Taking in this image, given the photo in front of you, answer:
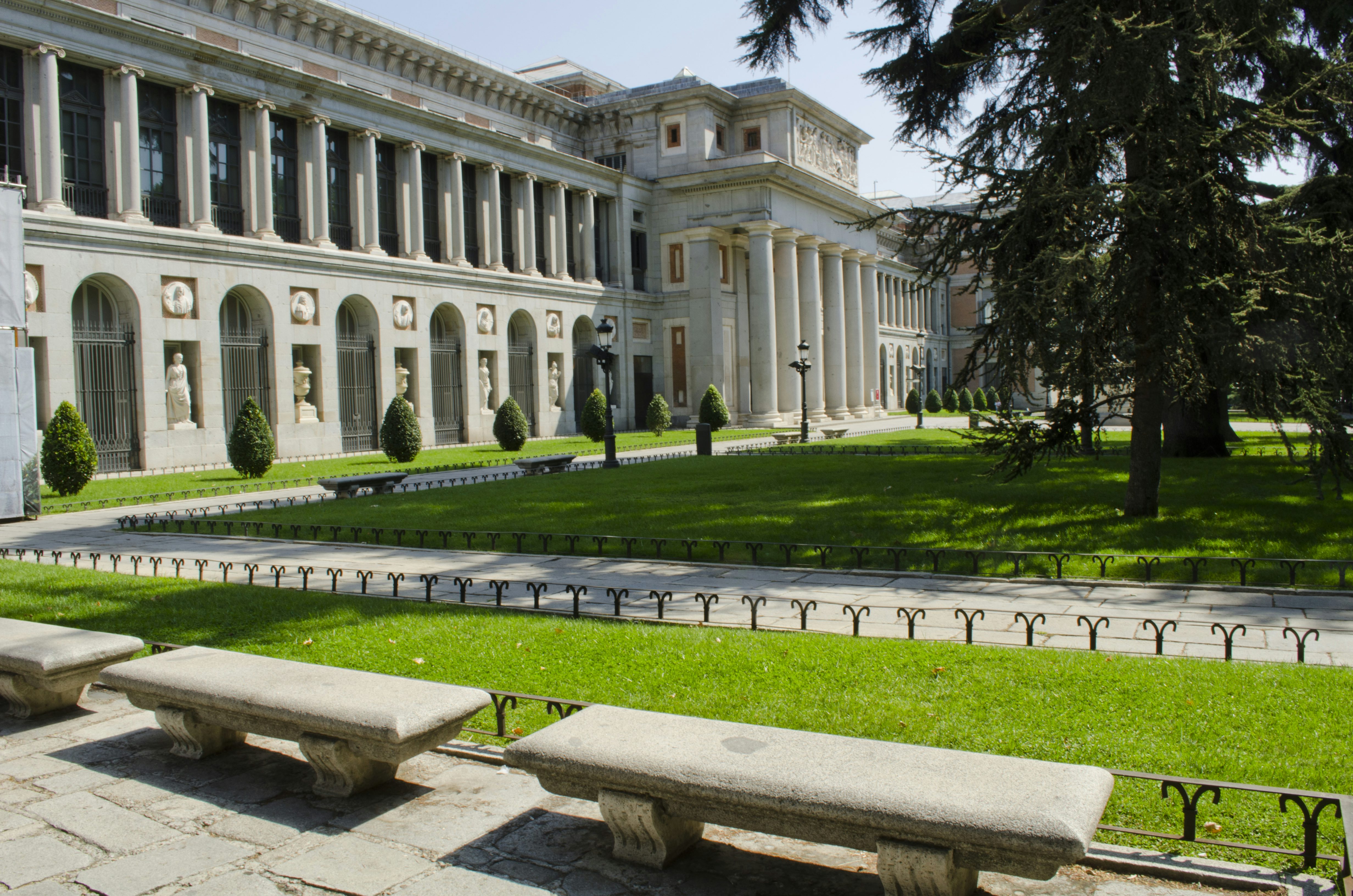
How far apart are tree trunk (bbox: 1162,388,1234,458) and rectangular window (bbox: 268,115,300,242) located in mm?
27040

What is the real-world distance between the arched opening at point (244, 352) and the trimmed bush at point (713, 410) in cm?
1773

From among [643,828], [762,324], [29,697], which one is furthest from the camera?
[762,324]

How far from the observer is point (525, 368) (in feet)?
138

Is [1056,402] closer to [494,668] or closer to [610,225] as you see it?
[494,668]

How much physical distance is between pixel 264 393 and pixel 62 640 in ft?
87.0

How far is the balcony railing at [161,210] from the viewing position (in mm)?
28250

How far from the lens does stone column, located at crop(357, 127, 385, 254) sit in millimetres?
34281

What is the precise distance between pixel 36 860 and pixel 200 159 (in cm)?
2888

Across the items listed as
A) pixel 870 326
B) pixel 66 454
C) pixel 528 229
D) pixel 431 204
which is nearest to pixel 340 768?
pixel 66 454

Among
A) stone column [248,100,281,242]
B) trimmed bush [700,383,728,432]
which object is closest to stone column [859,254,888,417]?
trimmed bush [700,383,728,432]

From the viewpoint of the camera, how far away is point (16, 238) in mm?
15586

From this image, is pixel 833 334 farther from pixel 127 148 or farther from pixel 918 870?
pixel 918 870

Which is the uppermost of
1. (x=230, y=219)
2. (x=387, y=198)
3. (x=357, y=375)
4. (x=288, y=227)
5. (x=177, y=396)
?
(x=387, y=198)

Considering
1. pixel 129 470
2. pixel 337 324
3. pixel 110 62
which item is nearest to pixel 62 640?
pixel 129 470
